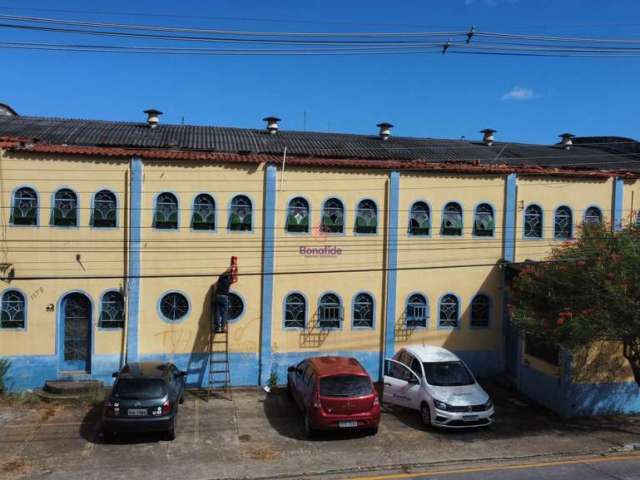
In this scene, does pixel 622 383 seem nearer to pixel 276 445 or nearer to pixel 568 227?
pixel 568 227

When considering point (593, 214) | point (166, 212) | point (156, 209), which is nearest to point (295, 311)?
point (166, 212)

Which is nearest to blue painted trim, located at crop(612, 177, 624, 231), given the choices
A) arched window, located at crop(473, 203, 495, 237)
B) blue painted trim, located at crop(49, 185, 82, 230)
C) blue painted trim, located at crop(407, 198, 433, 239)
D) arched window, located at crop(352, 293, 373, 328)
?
arched window, located at crop(473, 203, 495, 237)

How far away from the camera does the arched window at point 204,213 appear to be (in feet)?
51.8

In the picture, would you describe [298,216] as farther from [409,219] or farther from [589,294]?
[589,294]

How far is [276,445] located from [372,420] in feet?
6.99

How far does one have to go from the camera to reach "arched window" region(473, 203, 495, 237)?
17.4 meters

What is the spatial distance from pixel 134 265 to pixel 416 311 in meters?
8.37

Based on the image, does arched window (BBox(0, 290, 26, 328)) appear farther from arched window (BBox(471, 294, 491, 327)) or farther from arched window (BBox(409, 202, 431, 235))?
arched window (BBox(471, 294, 491, 327))

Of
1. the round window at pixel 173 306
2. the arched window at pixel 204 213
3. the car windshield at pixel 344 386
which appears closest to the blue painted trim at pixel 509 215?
the car windshield at pixel 344 386

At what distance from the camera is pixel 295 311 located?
16.4m

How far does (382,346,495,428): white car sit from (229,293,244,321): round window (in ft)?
14.7

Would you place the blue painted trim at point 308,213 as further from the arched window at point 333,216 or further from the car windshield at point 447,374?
the car windshield at point 447,374

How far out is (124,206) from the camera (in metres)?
15.4

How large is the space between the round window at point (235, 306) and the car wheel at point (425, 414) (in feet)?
19.0
